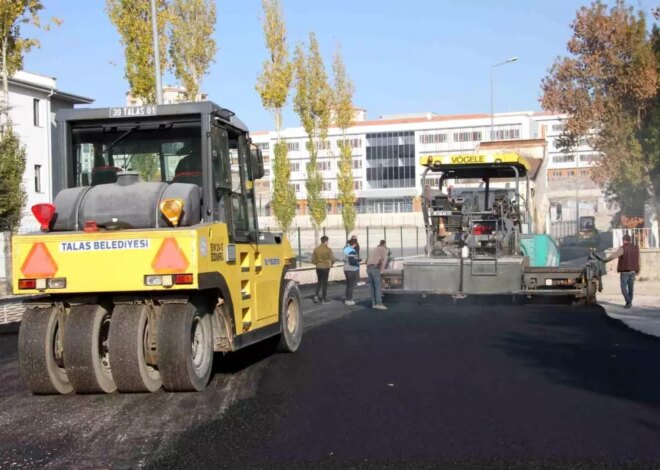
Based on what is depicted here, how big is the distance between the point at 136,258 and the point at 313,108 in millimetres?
38546

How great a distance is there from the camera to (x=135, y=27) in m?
27.7

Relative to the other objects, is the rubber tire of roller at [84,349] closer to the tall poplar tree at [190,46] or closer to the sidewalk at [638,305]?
the sidewalk at [638,305]

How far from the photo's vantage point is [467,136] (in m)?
99.1

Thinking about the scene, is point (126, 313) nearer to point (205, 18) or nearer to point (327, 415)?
point (327, 415)

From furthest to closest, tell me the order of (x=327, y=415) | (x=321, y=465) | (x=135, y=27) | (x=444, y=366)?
(x=135, y=27) < (x=444, y=366) < (x=327, y=415) < (x=321, y=465)

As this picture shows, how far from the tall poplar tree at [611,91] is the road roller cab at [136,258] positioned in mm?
23197

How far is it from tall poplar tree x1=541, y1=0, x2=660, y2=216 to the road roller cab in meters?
23.2

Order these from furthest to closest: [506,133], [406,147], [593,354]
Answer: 1. [406,147]
2. [506,133]
3. [593,354]

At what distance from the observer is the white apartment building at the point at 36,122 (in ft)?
146

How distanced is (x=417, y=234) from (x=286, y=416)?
35388 mm

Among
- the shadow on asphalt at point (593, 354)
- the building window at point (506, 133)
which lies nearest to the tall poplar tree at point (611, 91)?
the shadow on asphalt at point (593, 354)

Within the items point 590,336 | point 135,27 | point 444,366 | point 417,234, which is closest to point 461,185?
point 590,336

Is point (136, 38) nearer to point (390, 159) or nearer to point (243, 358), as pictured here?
point (243, 358)

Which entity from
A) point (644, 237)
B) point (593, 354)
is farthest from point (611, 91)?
point (593, 354)
